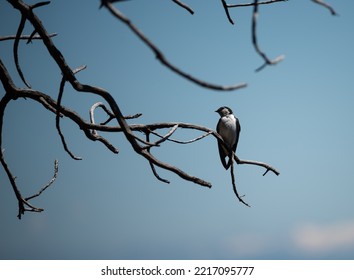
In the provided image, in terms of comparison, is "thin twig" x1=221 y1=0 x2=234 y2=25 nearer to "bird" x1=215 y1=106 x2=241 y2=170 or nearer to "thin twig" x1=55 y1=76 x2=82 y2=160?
"thin twig" x1=55 y1=76 x2=82 y2=160

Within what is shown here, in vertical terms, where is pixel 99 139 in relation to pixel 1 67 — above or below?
below

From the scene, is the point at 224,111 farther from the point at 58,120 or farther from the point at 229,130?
the point at 58,120

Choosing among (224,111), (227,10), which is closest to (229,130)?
(224,111)

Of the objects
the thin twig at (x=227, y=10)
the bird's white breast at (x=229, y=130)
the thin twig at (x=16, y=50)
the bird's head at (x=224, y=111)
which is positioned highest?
the bird's head at (x=224, y=111)

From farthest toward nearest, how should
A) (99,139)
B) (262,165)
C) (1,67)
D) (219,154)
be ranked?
(219,154)
(262,165)
(99,139)
(1,67)

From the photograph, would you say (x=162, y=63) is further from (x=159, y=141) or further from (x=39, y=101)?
(x=39, y=101)

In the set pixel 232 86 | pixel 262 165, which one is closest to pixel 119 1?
pixel 232 86

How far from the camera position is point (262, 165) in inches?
148

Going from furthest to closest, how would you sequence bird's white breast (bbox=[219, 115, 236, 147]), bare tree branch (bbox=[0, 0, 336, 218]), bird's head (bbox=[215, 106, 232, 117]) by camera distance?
bird's head (bbox=[215, 106, 232, 117]), bird's white breast (bbox=[219, 115, 236, 147]), bare tree branch (bbox=[0, 0, 336, 218])

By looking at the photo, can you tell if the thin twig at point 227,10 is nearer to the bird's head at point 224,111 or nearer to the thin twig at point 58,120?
the thin twig at point 58,120

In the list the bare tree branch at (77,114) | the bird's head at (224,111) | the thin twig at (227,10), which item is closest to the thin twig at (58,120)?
the bare tree branch at (77,114)

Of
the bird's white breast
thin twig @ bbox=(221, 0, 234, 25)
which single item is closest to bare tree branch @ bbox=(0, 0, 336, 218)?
thin twig @ bbox=(221, 0, 234, 25)

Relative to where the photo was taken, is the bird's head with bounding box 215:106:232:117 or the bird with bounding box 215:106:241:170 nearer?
the bird with bounding box 215:106:241:170

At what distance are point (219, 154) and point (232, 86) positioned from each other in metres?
6.31
